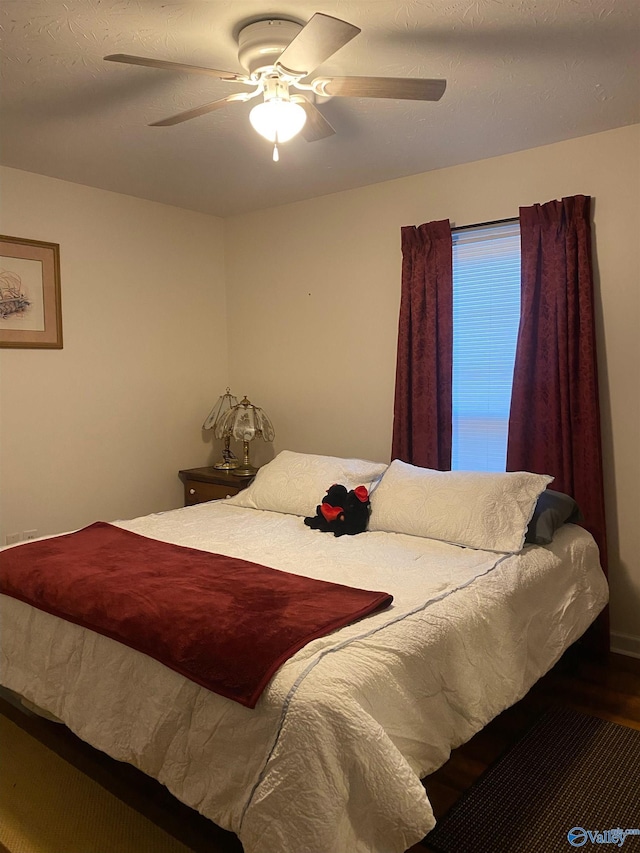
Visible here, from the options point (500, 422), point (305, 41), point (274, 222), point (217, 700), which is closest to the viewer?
point (217, 700)

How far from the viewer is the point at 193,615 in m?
1.88

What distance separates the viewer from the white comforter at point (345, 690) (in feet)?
4.87

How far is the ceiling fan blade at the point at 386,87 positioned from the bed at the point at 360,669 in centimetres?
155

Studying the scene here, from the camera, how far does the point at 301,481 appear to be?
331 centimetres

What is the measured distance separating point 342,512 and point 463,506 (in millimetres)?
541

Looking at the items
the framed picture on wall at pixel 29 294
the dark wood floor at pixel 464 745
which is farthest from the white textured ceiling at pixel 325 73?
the dark wood floor at pixel 464 745

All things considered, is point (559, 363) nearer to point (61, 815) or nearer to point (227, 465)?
point (227, 465)

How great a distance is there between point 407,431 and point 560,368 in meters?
0.89

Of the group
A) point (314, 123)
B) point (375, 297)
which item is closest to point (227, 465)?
point (375, 297)

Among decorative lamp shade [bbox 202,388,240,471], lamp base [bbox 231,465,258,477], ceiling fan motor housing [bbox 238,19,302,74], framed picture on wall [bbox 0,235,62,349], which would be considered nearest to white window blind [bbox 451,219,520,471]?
lamp base [bbox 231,465,258,477]

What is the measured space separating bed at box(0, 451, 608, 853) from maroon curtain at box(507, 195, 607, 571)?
320mm

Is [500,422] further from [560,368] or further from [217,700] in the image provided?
[217,700]

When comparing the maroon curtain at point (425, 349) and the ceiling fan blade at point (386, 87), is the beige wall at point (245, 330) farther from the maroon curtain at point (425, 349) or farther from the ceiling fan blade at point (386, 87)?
the ceiling fan blade at point (386, 87)

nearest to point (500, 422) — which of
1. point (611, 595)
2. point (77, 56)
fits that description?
point (611, 595)
